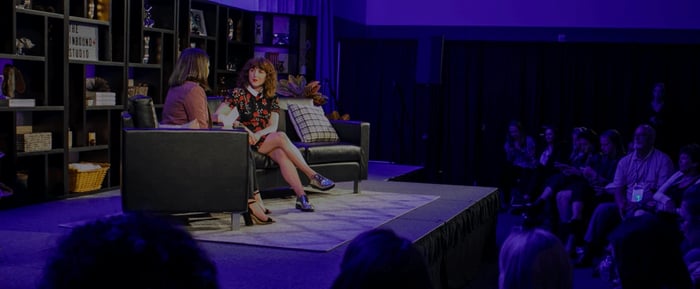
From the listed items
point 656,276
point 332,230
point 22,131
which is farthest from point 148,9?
point 656,276

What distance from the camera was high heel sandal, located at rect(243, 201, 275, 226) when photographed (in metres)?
4.66

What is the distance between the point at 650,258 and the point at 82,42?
4929mm

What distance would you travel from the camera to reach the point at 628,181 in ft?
18.4

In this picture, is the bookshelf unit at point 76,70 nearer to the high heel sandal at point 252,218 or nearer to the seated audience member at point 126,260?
the high heel sandal at point 252,218

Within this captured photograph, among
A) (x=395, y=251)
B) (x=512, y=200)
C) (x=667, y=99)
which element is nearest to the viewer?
(x=395, y=251)

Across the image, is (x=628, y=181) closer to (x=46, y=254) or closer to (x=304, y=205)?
(x=304, y=205)

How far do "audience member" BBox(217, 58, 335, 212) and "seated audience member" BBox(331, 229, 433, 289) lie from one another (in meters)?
4.03

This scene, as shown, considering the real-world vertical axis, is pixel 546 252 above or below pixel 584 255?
above

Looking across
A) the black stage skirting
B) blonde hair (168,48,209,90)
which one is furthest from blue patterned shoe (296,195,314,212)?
blonde hair (168,48,209,90)

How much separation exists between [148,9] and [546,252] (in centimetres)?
558

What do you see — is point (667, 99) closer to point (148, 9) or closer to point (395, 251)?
point (148, 9)

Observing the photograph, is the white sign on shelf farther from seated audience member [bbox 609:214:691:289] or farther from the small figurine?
seated audience member [bbox 609:214:691:289]

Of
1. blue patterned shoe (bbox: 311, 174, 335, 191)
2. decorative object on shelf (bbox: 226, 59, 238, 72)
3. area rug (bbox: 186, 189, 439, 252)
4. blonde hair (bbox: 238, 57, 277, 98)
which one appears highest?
decorative object on shelf (bbox: 226, 59, 238, 72)

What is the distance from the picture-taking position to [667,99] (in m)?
9.21
